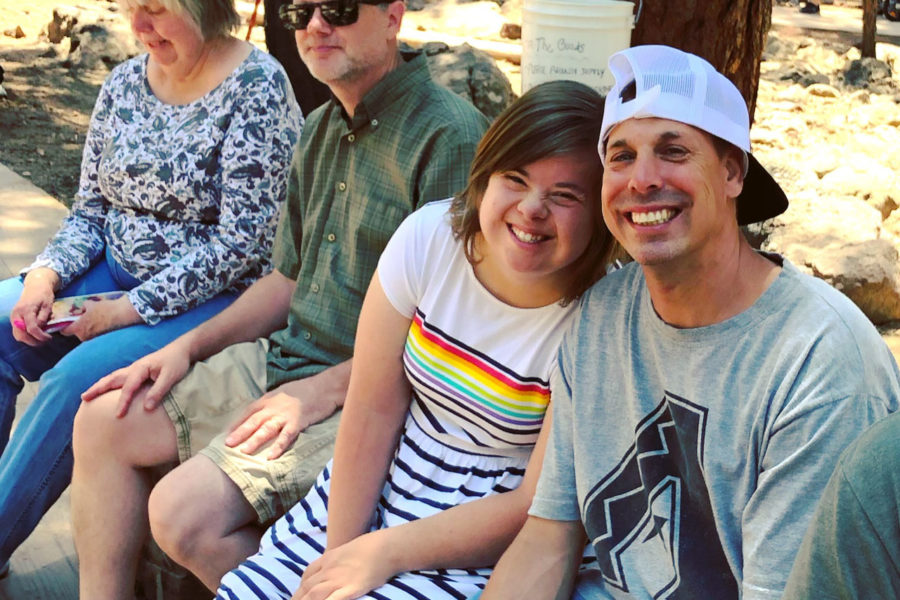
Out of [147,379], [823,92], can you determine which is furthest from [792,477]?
[823,92]

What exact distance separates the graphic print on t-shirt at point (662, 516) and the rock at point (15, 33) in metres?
10.4

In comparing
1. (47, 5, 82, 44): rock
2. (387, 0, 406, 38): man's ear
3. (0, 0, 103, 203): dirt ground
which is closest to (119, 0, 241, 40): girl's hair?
(387, 0, 406, 38): man's ear

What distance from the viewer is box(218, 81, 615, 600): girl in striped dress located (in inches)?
77.6

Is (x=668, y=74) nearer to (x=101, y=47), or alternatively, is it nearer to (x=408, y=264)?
(x=408, y=264)

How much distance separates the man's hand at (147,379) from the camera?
265 cm

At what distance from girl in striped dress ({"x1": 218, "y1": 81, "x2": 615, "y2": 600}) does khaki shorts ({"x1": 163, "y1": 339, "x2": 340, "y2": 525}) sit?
160 mm

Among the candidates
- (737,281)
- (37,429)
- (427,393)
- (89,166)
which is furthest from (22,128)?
(737,281)

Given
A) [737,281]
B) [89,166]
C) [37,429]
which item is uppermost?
[737,281]

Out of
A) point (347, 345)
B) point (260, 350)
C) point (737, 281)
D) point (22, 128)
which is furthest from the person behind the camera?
point (22, 128)

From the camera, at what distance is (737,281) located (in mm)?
1697

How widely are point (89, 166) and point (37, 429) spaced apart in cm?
84

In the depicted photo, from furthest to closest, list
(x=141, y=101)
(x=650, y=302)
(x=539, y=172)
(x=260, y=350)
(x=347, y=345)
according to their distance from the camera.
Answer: (x=141, y=101) < (x=260, y=350) < (x=347, y=345) < (x=539, y=172) < (x=650, y=302)

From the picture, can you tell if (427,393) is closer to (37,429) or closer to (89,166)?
(37,429)

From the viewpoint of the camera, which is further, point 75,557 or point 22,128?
point 22,128
